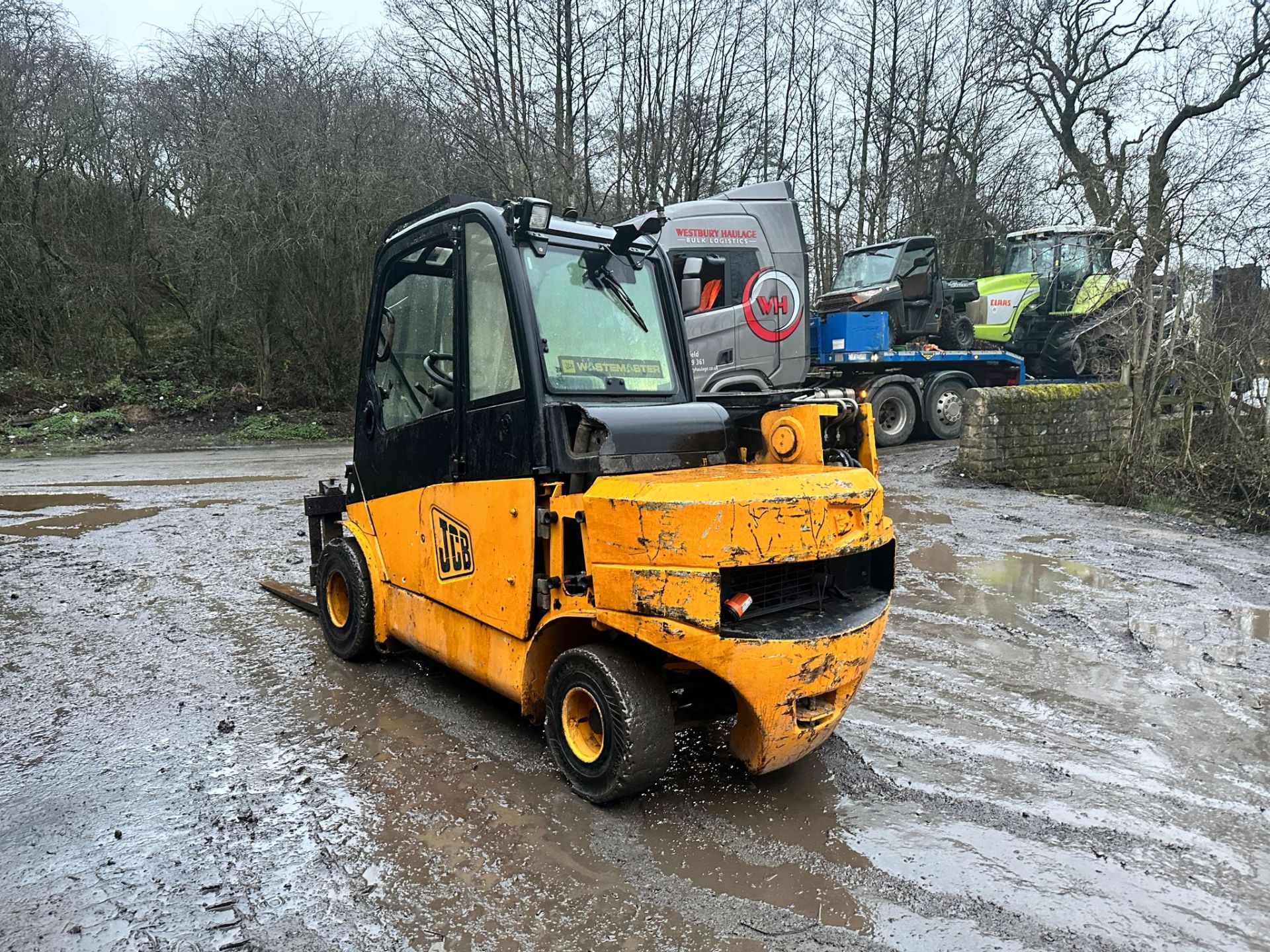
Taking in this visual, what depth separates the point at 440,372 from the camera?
4039mm

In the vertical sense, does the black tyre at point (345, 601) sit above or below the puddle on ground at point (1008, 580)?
above

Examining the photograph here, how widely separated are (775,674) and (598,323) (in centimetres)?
177

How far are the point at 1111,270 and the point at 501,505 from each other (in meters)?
11.2

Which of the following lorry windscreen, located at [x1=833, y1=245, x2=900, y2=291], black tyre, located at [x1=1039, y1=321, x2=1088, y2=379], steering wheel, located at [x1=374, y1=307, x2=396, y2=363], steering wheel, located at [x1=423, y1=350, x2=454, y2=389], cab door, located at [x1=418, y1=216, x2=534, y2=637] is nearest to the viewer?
cab door, located at [x1=418, y1=216, x2=534, y2=637]

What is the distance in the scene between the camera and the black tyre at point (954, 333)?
54.2 ft

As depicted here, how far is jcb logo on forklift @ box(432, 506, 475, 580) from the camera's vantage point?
3.94m

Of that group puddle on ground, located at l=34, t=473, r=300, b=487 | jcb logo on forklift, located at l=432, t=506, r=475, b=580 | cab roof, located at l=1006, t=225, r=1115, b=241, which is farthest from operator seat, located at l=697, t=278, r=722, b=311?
jcb logo on forklift, located at l=432, t=506, r=475, b=580

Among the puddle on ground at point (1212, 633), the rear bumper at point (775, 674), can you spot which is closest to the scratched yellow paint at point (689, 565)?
the rear bumper at point (775, 674)

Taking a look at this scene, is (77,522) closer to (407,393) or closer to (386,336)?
(386,336)

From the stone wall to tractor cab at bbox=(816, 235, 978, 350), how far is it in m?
4.60

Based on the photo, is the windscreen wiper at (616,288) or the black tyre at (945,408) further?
the black tyre at (945,408)

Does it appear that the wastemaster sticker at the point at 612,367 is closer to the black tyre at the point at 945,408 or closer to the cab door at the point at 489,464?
the cab door at the point at 489,464

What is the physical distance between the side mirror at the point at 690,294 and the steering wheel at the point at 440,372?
1366 mm

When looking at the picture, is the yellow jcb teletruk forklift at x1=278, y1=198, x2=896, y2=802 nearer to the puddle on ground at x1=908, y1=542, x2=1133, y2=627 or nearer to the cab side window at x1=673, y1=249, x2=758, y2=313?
the puddle on ground at x1=908, y1=542, x2=1133, y2=627
